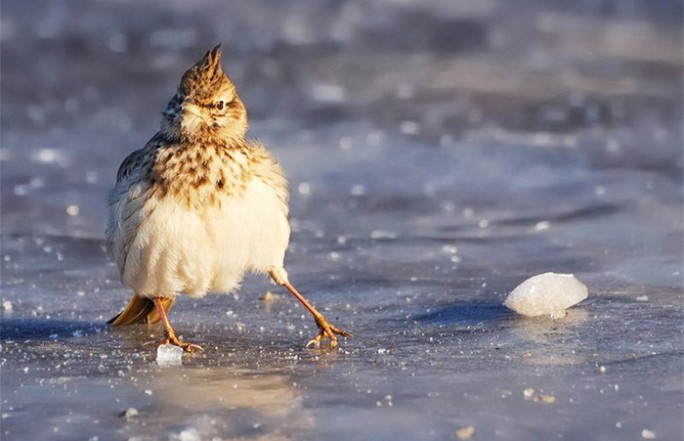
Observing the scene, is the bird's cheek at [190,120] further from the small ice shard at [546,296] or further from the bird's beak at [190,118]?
the small ice shard at [546,296]

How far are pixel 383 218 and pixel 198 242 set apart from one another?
313 centimetres

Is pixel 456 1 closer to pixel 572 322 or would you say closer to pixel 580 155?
pixel 580 155

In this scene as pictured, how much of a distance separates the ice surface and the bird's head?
0.89m

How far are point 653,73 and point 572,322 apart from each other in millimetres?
8222

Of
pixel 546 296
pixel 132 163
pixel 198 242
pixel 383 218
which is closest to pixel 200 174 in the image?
pixel 198 242

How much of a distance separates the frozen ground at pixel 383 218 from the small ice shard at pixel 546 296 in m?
0.08

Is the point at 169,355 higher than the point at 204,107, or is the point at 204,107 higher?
the point at 204,107

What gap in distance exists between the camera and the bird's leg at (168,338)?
5.61 metres

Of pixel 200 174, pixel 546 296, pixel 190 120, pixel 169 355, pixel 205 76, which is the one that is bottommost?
pixel 169 355

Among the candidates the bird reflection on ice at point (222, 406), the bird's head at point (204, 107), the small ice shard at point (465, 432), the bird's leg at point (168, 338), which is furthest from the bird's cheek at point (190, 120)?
the small ice shard at point (465, 432)

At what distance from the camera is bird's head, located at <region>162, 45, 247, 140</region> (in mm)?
5801

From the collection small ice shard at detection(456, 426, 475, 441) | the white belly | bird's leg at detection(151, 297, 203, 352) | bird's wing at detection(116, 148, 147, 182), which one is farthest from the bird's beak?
small ice shard at detection(456, 426, 475, 441)

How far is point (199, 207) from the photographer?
5578mm

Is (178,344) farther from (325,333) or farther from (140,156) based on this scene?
(140,156)
